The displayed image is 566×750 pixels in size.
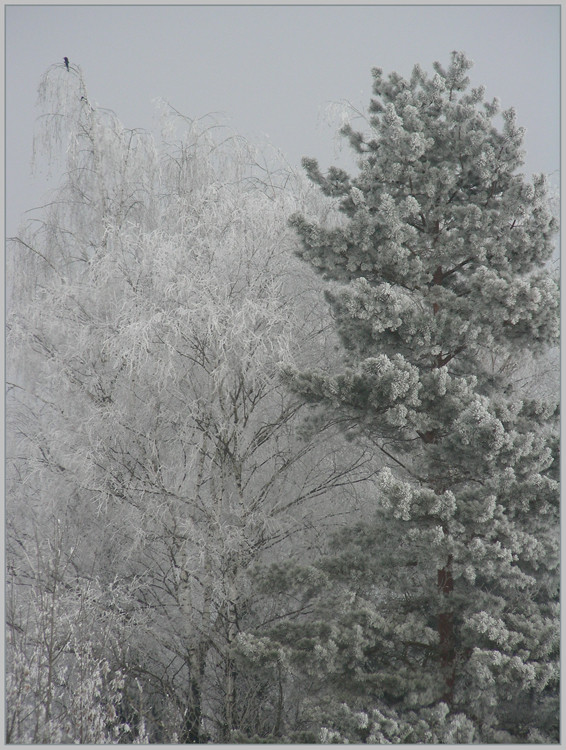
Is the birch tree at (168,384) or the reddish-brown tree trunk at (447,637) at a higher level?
the birch tree at (168,384)

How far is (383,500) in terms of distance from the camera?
4012 mm

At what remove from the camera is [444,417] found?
450 cm

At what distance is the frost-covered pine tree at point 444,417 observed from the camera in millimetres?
4035

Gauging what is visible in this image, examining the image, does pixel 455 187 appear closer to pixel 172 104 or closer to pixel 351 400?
pixel 351 400

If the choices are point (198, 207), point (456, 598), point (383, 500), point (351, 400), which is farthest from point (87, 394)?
point (456, 598)

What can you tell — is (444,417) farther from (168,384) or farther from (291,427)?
(168,384)

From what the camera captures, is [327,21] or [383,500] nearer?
[383,500]

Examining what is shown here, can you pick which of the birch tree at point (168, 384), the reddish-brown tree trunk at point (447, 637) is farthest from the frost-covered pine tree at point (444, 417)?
the birch tree at point (168, 384)

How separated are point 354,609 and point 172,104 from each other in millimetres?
5161

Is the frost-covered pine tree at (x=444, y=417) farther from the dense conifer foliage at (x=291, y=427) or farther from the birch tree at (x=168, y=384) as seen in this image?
the birch tree at (x=168, y=384)

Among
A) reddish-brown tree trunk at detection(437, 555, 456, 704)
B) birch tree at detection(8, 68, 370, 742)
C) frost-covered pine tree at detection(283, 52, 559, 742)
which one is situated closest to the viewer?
frost-covered pine tree at detection(283, 52, 559, 742)

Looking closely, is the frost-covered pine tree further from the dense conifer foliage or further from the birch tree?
the birch tree

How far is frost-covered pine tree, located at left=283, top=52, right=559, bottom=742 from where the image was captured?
4035 millimetres

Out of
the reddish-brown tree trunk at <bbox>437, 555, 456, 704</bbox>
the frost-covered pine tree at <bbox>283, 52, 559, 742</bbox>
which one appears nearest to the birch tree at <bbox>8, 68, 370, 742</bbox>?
the frost-covered pine tree at <bbox>283, 52, 559, 742</bbox>
